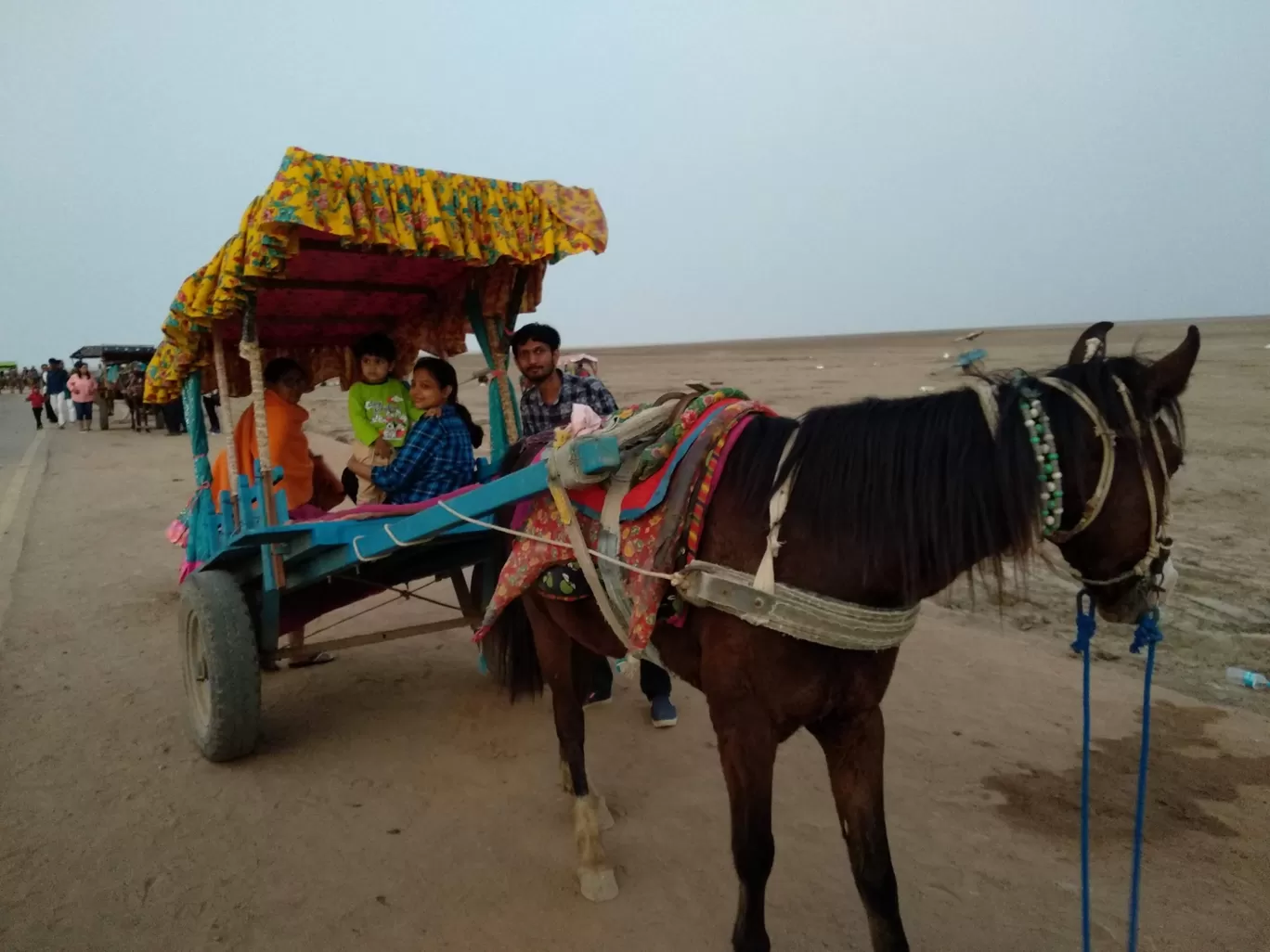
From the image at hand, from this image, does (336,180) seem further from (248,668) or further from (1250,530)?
(1250,530)

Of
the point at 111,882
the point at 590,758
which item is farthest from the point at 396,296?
the point at 111,882

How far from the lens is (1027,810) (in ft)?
11.0

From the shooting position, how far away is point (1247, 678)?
4391 millimetres

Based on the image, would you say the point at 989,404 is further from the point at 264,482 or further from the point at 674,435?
the point at 264,482

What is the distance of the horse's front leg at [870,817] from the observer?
2281 millimetres

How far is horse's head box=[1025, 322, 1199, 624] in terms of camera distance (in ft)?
5.93

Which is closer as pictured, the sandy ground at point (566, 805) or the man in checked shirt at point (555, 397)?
the sandy ground at point (566, 805)

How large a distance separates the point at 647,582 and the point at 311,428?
17512 millimetres

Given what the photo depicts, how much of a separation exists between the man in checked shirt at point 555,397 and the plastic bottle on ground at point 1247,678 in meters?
3.06

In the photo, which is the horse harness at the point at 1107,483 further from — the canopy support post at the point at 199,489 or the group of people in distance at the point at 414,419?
the canopy support post at the point at 199,489

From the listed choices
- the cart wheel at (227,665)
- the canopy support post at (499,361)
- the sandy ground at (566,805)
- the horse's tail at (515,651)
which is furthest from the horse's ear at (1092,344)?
the cart wheel at (227,665)

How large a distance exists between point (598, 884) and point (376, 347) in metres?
2.88

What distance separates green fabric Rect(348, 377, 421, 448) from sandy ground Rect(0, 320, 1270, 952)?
1.56 metres

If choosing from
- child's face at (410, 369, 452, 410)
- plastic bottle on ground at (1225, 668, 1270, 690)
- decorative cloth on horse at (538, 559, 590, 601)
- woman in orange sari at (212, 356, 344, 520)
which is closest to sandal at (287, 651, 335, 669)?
woman in orange sari at (212, 356, 344, 520)
